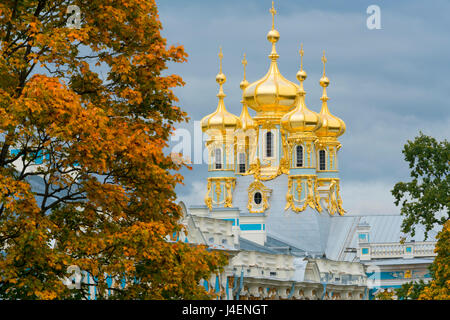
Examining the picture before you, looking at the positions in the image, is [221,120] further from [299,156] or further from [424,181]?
[424,181]

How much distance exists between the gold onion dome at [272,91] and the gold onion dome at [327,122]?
3.84 metres

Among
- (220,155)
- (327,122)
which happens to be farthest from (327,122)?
(220,155)

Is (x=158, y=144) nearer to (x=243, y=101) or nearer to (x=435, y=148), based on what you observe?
(x=435, y=148)

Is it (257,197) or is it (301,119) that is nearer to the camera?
(301,119)

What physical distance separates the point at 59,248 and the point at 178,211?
103 inches

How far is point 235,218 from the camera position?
5678 cm

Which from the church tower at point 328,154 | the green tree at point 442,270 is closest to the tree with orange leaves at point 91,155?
the green tree at point 442,270

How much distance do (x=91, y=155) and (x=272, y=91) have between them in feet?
190

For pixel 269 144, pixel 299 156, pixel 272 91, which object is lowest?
pixel 299 156

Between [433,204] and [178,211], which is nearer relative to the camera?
[178,211]

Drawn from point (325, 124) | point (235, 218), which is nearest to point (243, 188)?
point (325, 124)

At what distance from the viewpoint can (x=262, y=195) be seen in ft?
247

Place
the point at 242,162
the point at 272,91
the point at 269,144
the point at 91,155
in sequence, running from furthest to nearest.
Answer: the point at 242,162 → the point at 269,144 → the point at 272,91 → the point at 91,155

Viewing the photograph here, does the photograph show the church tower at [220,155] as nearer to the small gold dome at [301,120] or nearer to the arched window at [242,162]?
the arched window at [242,162]
